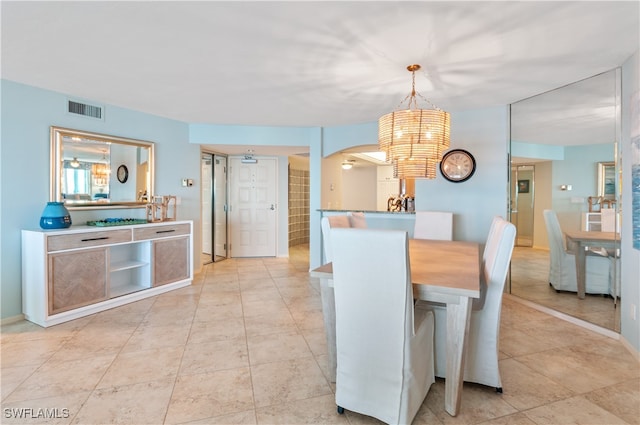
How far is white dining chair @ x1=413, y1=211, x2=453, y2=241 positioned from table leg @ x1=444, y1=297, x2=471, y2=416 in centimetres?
205

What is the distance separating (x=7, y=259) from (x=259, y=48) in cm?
308

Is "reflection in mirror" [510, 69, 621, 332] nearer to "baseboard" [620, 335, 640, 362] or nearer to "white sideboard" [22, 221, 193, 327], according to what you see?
"baseboard" [620, 335, 640, 362]

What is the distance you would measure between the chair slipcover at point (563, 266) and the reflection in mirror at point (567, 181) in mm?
15

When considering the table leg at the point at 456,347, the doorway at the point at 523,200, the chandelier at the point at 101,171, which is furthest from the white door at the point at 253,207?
the table leg at the point at 456,347

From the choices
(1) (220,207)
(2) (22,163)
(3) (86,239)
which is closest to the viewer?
(2) (22,163)

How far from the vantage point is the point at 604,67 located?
2725 millimetres

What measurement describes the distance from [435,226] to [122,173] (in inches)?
152

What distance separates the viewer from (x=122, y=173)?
13.2 ft

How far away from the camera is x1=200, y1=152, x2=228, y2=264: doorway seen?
19.8 feet

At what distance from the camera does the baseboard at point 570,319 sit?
281 cm

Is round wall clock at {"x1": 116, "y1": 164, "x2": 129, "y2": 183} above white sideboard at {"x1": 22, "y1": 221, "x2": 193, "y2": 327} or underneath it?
above

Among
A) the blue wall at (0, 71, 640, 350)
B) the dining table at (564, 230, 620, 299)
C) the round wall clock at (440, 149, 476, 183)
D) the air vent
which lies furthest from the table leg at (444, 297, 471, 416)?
the air vent

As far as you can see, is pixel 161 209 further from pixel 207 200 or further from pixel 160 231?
pixel 207 200

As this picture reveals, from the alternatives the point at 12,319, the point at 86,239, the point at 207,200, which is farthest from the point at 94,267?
the point at 207,200
